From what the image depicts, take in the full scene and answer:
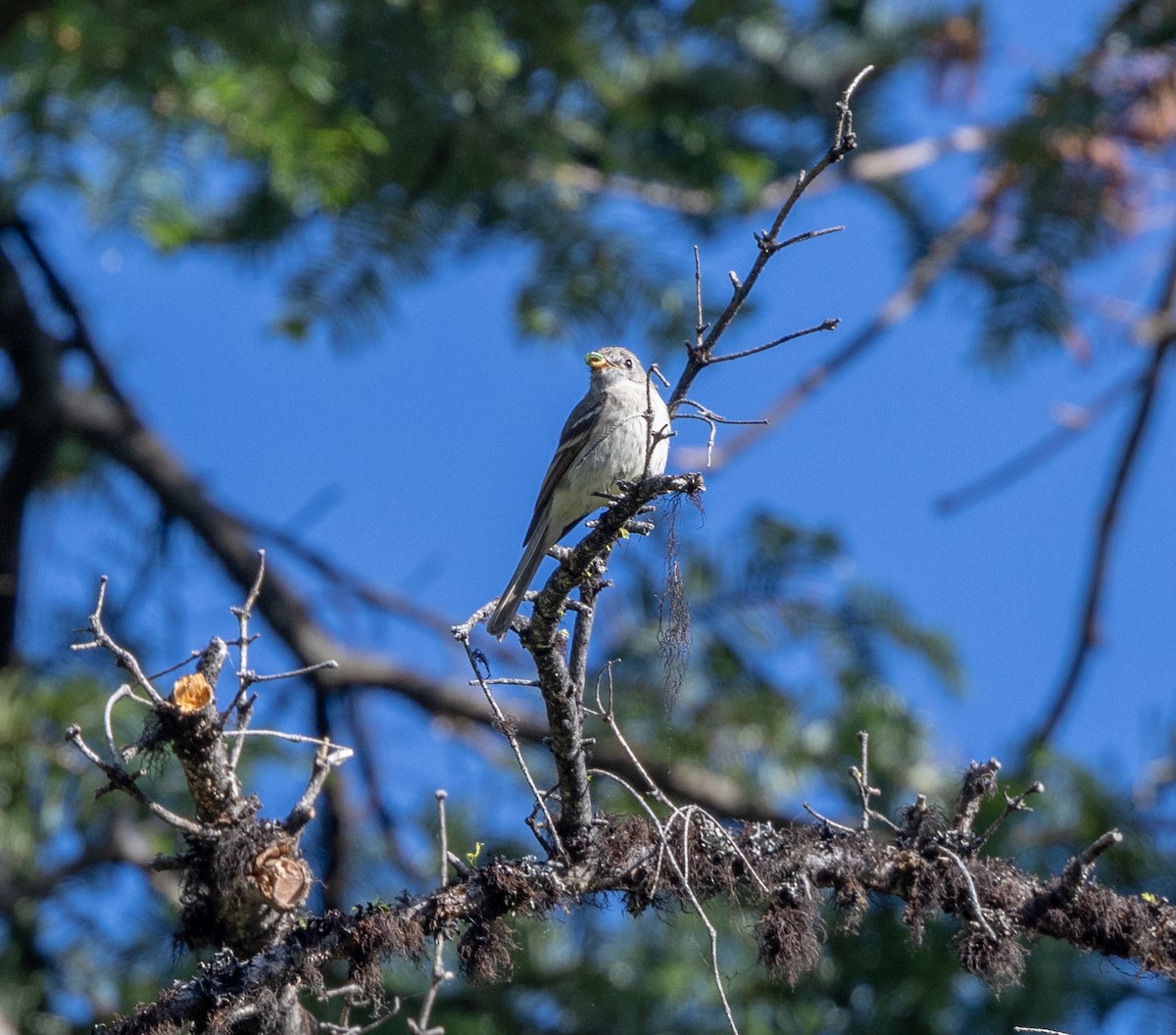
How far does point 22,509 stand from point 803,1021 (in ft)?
15.0

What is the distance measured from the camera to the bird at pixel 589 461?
5121 millimetres

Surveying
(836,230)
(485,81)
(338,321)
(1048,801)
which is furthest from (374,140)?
(1048,801)

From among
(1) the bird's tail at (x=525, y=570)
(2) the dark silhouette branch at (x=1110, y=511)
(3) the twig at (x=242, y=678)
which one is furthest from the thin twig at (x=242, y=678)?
(2) the dark silhouette branch at (x=1110, y=511)

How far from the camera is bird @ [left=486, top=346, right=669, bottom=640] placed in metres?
5.12

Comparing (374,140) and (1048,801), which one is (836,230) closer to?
(374,140)

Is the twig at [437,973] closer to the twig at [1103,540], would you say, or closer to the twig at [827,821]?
the twig at [827,821]

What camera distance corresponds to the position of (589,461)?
17.0 ft

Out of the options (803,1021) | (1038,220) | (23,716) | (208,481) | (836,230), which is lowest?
(803,1021)

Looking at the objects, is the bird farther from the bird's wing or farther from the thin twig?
the thin twig

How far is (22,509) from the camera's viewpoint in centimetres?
743

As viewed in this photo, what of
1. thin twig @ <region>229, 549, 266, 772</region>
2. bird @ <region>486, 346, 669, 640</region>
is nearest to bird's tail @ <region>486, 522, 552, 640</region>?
bird @ <region>486, 346, 669, 640</region>

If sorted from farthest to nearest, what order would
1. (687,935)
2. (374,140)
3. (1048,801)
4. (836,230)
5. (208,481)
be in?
(208,481) → (687,935) → (1048,801) → (374,140) → (836,230)

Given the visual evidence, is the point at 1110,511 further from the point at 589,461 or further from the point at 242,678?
the point at 242,678

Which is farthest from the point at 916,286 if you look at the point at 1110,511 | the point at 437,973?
the point at 437,973
